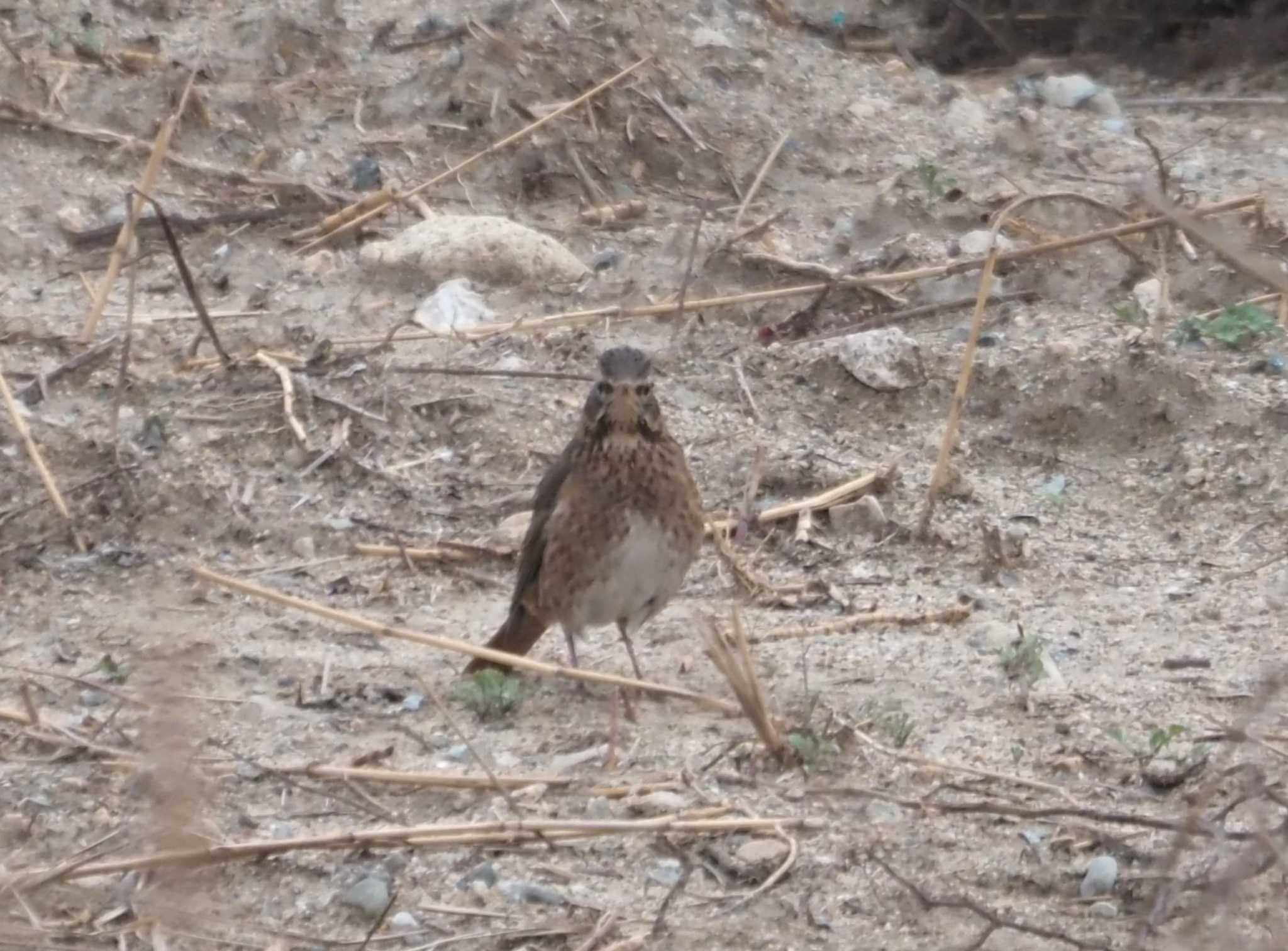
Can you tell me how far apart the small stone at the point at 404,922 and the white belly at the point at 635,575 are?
4.83ft

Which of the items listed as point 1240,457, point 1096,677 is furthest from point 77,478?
point 1240,457

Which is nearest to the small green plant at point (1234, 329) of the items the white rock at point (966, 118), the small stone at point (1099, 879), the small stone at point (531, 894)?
the white rock at point (966, 118)

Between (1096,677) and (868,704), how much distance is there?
60 cm

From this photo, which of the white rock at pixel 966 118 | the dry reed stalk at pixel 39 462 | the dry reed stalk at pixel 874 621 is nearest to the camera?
the dry reed stalk at pixel 874 621

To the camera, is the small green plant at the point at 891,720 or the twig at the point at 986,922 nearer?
the twig at the point at 986,922

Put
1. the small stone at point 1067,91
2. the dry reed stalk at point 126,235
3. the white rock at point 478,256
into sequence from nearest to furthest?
the dry reed stalk at point 126,235, the white rock at point 478,256, the small stone at point 1067,91

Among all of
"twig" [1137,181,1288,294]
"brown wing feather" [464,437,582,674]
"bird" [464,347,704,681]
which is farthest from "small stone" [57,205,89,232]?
"twig" [1137,181,1288,294]

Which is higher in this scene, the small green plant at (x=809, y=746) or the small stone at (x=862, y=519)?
the small green plant at (x=809, y=746)

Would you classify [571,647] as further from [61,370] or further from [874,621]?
[61,370]

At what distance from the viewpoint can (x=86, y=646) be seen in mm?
5164

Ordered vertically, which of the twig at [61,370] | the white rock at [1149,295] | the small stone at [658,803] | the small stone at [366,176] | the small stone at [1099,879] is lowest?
the twig at [61,370]

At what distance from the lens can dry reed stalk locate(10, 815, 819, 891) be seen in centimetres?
374

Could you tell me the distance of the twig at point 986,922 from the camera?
343 cm

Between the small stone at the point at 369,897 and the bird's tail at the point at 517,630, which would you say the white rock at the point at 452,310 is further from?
the small stone at the point at 369,897
